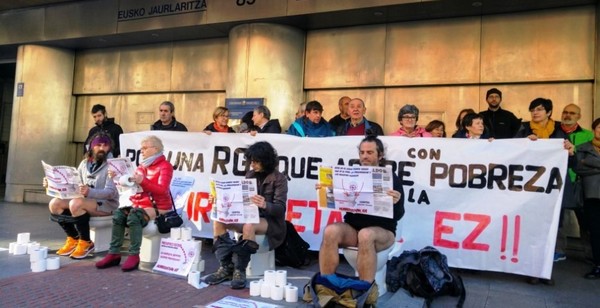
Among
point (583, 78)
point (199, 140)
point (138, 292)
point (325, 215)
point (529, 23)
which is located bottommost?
point (138, 292)

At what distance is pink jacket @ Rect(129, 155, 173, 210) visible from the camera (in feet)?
16.0

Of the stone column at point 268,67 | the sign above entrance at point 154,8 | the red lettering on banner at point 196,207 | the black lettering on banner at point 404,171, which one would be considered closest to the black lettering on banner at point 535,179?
the black lettering on banner at point 404,171

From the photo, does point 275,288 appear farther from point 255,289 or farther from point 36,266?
point 36,266

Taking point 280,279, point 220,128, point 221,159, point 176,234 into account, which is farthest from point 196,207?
point 280,279

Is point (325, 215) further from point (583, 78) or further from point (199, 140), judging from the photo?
point (583, 78)

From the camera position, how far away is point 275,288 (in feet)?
12.5

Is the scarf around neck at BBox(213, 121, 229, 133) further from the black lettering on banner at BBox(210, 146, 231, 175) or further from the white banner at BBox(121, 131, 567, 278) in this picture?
the white banner at BBox(121, 131, 567, 278)

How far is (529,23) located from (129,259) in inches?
267

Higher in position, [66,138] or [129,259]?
[66,138]

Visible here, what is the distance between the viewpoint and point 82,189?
16.3 feet

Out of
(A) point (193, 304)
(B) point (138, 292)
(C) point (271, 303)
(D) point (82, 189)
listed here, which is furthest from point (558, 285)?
(D) point (82, 189)

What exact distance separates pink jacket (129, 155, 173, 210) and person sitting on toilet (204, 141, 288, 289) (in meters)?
0.81

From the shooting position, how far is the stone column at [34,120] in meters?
10.6

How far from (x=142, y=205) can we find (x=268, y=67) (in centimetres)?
422
